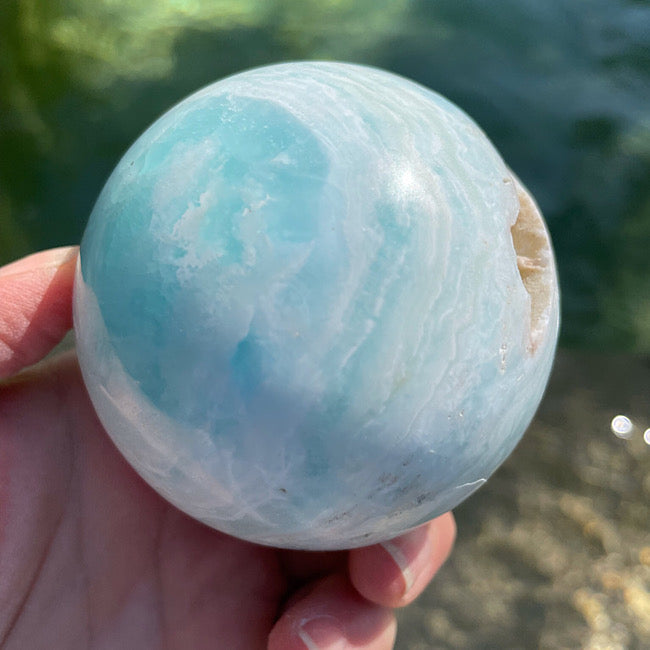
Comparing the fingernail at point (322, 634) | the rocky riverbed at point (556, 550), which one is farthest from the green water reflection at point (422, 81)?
the fingernail at point (322, 634)

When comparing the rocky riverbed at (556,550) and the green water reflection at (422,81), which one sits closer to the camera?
the rocky riverbed at (556,550)

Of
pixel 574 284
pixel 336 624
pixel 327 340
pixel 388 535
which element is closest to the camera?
pixel 327 340

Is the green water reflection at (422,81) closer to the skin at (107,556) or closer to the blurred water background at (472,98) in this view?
the blurred water background at (472,98)

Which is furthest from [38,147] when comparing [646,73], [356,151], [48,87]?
[646,73]

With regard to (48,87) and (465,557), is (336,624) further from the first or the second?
(48,87)

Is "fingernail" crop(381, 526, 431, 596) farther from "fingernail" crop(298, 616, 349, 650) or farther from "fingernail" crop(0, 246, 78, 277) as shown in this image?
"fingernail" crop(0, 246, 78, 277)

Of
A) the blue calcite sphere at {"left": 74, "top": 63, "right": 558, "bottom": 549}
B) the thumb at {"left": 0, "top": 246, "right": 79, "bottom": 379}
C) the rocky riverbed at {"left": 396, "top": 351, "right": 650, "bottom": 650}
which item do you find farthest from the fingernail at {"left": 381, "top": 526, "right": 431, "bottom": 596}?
the thumb at {"left": 0, "top": 246, "right": 79, "bottom": 379}

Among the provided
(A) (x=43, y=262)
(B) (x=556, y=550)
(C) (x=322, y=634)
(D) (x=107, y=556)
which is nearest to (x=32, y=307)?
(A) (x=43, y=262)
